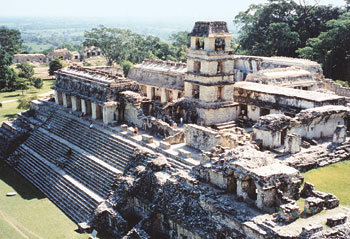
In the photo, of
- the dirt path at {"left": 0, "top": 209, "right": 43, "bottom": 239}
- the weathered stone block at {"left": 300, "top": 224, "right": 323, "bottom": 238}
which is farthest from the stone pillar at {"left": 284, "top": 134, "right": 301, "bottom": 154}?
the dirt path at {"left": 0, "top": 209, "right": 43, "bottom": 239}

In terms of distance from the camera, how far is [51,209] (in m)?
18.3

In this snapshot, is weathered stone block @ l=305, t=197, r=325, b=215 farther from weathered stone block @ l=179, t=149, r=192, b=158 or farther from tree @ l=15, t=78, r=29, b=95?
tree @ l=15, t=78, r=29, b=95

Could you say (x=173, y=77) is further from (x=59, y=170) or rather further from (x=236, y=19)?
(x=236, y=19)

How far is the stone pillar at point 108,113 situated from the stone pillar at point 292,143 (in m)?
9.86

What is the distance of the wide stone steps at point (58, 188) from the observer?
17.6 m

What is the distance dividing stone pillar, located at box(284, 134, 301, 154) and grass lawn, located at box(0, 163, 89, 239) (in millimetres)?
9150

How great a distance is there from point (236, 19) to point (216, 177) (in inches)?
1676

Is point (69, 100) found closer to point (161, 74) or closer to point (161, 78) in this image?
point (161, 78)

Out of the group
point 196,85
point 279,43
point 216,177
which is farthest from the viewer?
point 279,43

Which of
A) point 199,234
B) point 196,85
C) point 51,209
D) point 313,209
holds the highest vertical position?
point 196,85

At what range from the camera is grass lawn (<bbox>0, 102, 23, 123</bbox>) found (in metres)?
34.6

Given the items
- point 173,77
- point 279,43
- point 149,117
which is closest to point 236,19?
point 279,43

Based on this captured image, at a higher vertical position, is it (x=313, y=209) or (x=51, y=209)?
(x=313, y=209)

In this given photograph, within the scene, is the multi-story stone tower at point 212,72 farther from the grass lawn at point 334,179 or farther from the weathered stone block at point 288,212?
the weathered stone block at point 288,212
